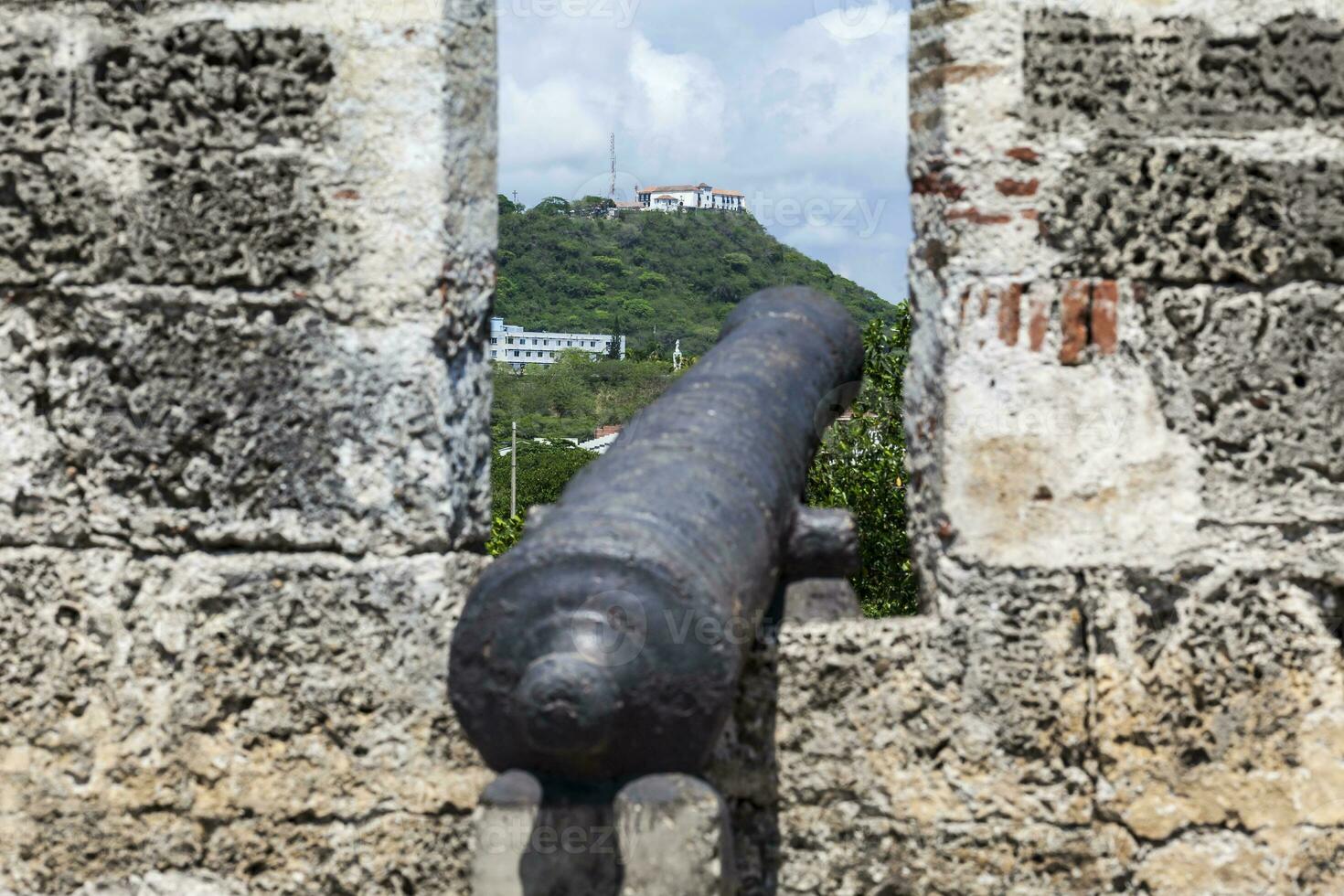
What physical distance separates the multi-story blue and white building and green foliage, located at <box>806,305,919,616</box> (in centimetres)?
4379

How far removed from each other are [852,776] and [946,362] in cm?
91

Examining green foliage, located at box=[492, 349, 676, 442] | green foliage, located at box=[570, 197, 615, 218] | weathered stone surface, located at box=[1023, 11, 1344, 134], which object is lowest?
green foliage, located at box=[492, 349, 676, 442]

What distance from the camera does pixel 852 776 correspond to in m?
3.01

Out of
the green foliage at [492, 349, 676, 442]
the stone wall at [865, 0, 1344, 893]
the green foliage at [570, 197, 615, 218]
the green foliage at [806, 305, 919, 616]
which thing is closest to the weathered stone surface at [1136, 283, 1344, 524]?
the stone wall at [865, 0, 1344, 893]

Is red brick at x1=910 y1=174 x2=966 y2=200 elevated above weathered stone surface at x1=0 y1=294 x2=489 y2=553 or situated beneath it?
elevated above

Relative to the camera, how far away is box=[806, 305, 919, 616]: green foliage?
10492mm

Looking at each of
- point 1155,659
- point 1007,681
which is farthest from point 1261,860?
point 1007,681

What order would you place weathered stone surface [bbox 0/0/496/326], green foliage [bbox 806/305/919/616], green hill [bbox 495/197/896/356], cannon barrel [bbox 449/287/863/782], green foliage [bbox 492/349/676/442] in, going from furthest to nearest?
1. green foliage [bbox 492/349/676/442]
2. green hill [bbox 495/197/896/356]
3. green foliage [bbox 806/305/919/616]
4. weathered stone surface [bbox 0/0/496/326]
5. cannon barrel [bbox 449/287/863/782]

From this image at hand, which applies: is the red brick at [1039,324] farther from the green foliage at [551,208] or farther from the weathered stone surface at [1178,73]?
the green foliage at [551,208]

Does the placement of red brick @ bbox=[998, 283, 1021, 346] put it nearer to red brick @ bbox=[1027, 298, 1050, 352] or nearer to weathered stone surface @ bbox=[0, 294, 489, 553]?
red brick @ bbox=[1027, 298, 1050, 352]

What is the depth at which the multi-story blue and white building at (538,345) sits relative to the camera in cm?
5875

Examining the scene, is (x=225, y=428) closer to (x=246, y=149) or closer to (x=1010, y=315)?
(x=246, y=149)

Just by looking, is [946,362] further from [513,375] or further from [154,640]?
[513,375]

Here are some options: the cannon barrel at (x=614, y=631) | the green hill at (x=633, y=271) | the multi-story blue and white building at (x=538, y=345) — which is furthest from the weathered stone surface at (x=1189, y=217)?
the multi-story blue and white building at (x=538, y=345)
